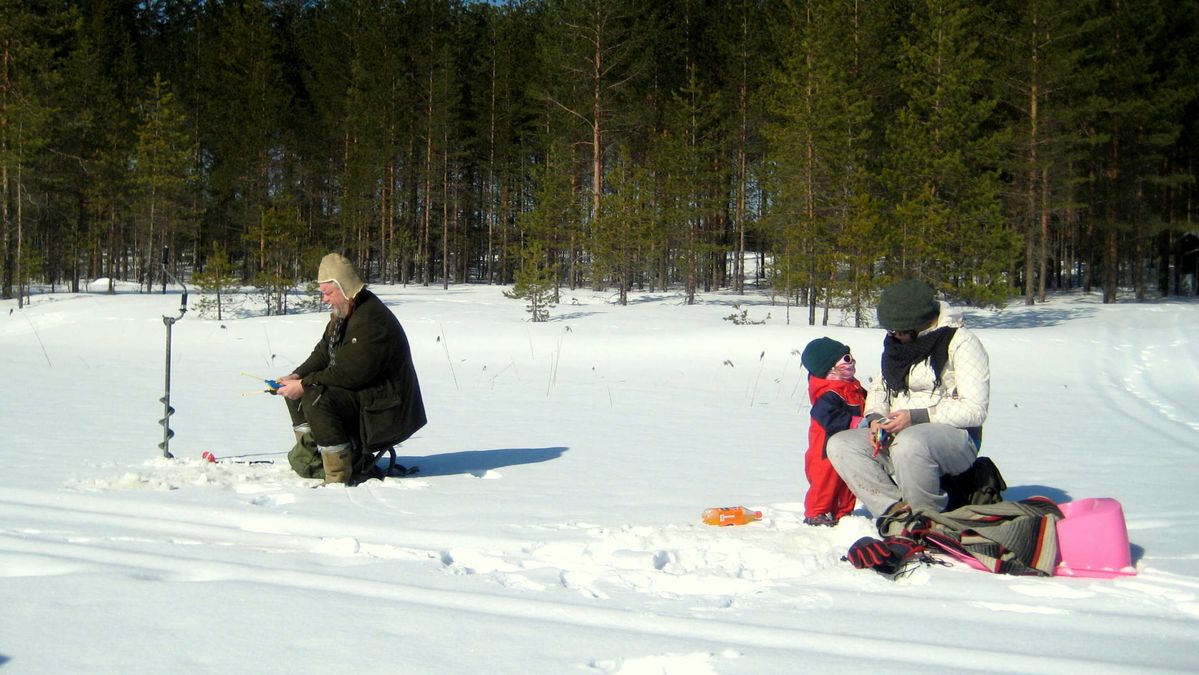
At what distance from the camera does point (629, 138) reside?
118ft

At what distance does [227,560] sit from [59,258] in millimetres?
43962

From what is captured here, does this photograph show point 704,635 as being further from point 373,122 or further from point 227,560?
point 373,122

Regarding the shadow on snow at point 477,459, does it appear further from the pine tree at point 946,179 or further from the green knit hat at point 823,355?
the pine tree at point 946,179

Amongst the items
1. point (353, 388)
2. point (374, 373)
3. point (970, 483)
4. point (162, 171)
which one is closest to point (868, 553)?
point (970, 483)

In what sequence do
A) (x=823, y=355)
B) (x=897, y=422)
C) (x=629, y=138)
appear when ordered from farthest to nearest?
(x=629, y=138) < (x=823, y=355) < (x=897, y=422)

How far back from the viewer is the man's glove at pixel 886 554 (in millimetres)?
3916

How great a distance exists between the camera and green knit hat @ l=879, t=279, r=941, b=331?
4422mm

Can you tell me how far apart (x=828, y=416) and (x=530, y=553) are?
1.76m

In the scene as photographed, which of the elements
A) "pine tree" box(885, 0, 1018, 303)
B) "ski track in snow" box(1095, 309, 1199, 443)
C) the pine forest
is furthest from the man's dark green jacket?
"pine tree" box(885, 0, 1018, 303)

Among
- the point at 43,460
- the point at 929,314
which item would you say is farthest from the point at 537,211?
the point at 929,314

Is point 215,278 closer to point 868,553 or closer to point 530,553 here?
point 530,553

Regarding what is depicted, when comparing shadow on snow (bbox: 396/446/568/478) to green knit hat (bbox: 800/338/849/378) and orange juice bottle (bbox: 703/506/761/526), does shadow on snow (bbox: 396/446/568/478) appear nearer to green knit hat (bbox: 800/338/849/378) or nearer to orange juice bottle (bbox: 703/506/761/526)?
orange juice bottle (bbox: 703/506/761/526)

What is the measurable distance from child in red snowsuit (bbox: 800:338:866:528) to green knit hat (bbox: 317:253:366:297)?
9.42 feet

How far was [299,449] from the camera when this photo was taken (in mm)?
5973
